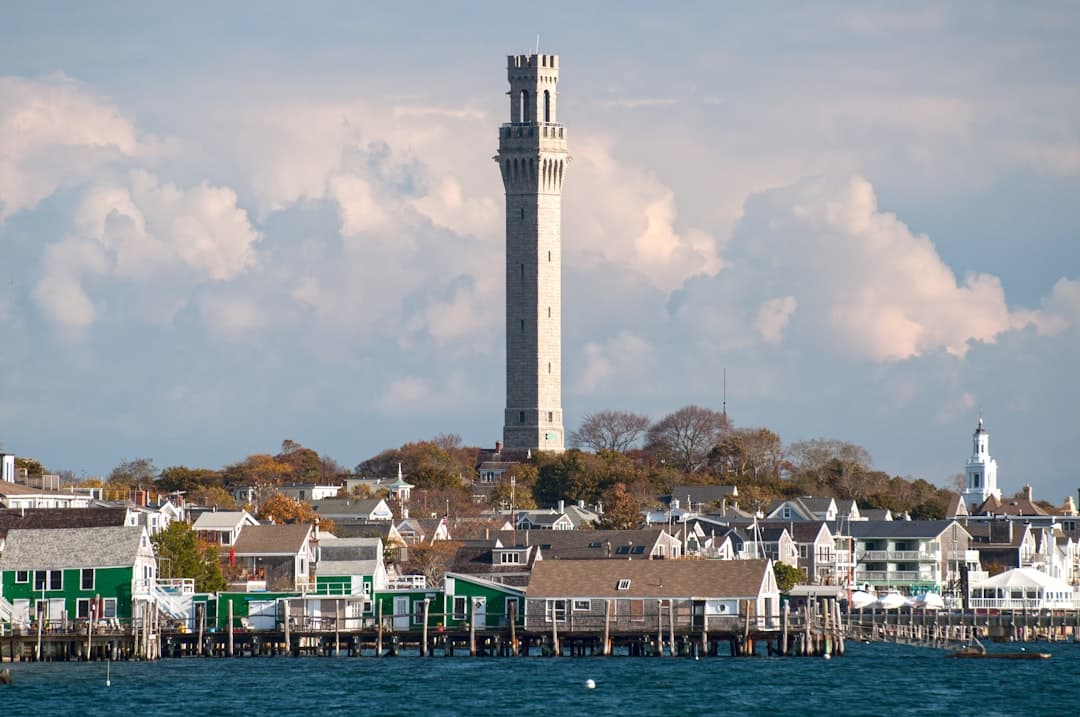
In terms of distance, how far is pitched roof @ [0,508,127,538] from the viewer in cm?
10388

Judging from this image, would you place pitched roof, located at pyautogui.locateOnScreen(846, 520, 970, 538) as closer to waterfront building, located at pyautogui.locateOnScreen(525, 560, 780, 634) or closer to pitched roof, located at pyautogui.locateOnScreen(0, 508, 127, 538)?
waterfront building, located at pyautogui.locateOnScreen(525, 560, 780, 634)

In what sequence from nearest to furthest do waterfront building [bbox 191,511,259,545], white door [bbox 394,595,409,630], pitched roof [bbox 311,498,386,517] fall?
1. white door [bbox 394,595,409,630]
2. waterfront building [bbox 191,511,259,545]
3. pitched roof [bbox 311,498,386,517]

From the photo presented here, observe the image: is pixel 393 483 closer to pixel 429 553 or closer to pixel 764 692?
pixel 429 553

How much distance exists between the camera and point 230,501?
168 metres

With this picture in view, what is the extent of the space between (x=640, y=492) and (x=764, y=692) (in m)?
94.2

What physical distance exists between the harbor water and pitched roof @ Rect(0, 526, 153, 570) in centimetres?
505

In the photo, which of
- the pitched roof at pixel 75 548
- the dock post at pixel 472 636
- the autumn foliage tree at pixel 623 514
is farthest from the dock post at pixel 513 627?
the autumn foliage tree at pixel 623 514

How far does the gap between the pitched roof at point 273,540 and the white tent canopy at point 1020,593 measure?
1849 inches

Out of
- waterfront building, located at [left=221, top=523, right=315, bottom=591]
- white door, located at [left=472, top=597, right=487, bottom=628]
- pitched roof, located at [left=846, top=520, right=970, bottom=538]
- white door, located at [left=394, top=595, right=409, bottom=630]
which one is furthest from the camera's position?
pitched roof, located at [left=846, top=520, right=970, bottom=538]

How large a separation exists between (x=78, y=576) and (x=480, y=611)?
60.1ft

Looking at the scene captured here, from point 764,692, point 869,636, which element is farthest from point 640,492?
point 764,692

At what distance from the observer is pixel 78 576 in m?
99.1

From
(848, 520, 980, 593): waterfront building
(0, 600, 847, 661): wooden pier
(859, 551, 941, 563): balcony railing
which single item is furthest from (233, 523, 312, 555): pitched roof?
(859, 551, 941, 563): balcony railing

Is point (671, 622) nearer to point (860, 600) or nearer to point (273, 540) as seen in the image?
Result: point (273, 540)
